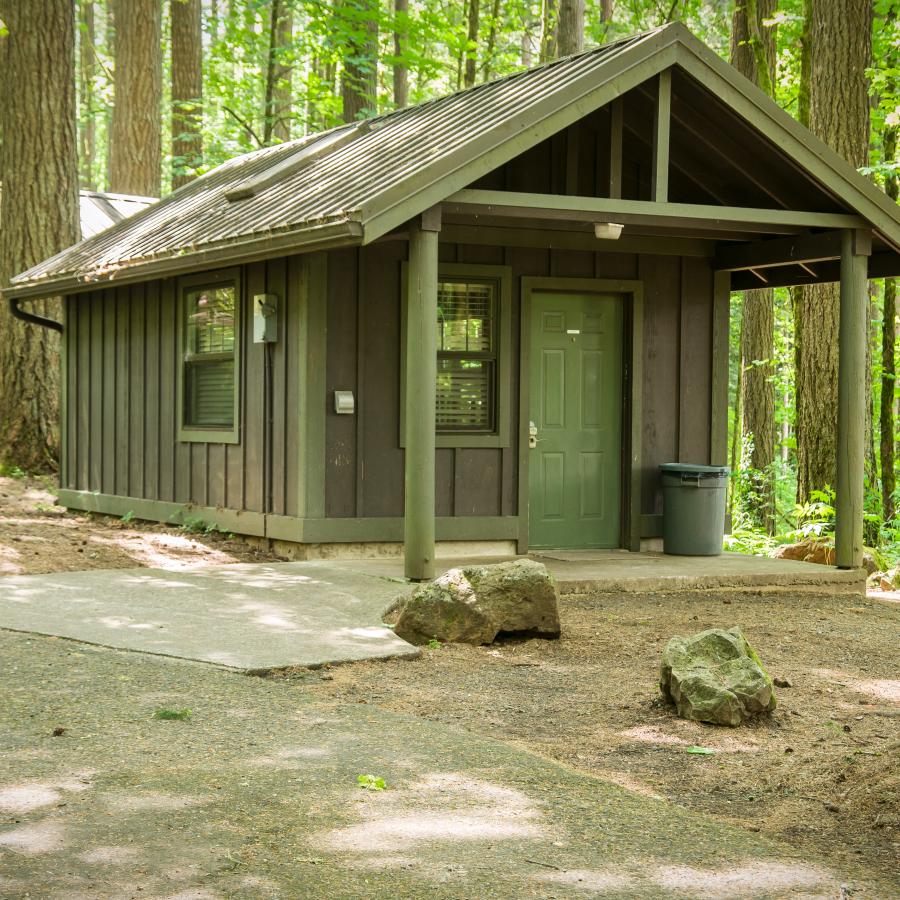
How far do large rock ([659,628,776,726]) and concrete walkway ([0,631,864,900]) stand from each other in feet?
2.24

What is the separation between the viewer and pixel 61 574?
10062mm

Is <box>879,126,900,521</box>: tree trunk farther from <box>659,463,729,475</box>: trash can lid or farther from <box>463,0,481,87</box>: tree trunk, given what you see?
<box>463,0,481,87</box>: tree trunk

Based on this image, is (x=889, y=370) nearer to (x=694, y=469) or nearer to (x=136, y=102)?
(x=694, y=469)

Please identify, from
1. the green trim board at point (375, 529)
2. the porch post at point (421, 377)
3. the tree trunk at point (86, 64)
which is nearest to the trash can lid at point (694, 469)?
the green trim board at point (375, 529)

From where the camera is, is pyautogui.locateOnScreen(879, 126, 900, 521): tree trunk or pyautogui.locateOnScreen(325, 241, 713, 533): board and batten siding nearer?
pyautogui.locateOnScreen(325, 241, 713, 533): board and batten siding

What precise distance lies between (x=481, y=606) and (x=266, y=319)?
170 inches

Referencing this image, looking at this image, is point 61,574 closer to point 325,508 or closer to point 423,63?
point 325,508

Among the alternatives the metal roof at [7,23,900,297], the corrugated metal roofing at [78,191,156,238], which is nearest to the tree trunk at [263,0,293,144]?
the corrugated metal roofing at [78,191,156,238]

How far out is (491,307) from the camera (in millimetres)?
11852

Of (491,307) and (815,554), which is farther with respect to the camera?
(815,554)

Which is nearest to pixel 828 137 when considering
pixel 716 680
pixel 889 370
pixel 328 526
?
pixel 889 370

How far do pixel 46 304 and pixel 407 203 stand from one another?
9.30 metres

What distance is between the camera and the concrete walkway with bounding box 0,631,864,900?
3947 millimetres

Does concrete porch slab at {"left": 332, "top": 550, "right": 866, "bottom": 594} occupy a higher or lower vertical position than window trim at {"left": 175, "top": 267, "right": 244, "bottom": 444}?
lower
